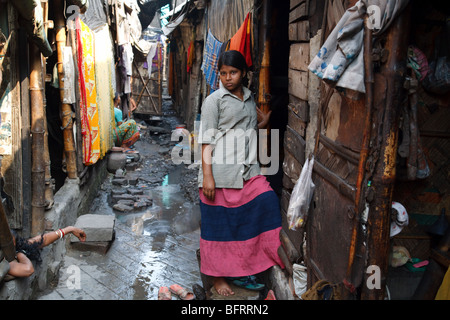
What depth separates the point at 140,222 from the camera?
242 inches

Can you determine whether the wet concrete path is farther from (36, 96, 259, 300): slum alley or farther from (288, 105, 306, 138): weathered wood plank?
(288, 105, 306, 138): weathered wood plank

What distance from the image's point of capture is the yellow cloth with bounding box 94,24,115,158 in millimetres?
7371

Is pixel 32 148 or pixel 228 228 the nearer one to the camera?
pixel 228 228

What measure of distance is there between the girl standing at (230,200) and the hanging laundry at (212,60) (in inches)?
101

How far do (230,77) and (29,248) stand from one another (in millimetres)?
2346

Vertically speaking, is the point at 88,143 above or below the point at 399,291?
above

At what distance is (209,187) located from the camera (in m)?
3.75

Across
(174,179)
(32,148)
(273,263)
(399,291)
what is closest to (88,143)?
(32,148)

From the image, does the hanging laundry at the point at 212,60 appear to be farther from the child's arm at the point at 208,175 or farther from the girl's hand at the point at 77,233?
the girl's hand at the point at 77,233

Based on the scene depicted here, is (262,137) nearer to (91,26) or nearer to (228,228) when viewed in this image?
(228,228)

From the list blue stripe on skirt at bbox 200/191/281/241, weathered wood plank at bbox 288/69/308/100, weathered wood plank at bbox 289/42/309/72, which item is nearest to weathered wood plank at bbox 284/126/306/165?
weathered wood plank at bbox 288/69/308/100

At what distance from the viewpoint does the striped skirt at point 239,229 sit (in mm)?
3768

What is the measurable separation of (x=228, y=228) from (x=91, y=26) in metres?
5.39

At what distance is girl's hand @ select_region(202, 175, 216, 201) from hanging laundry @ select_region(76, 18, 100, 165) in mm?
3127
